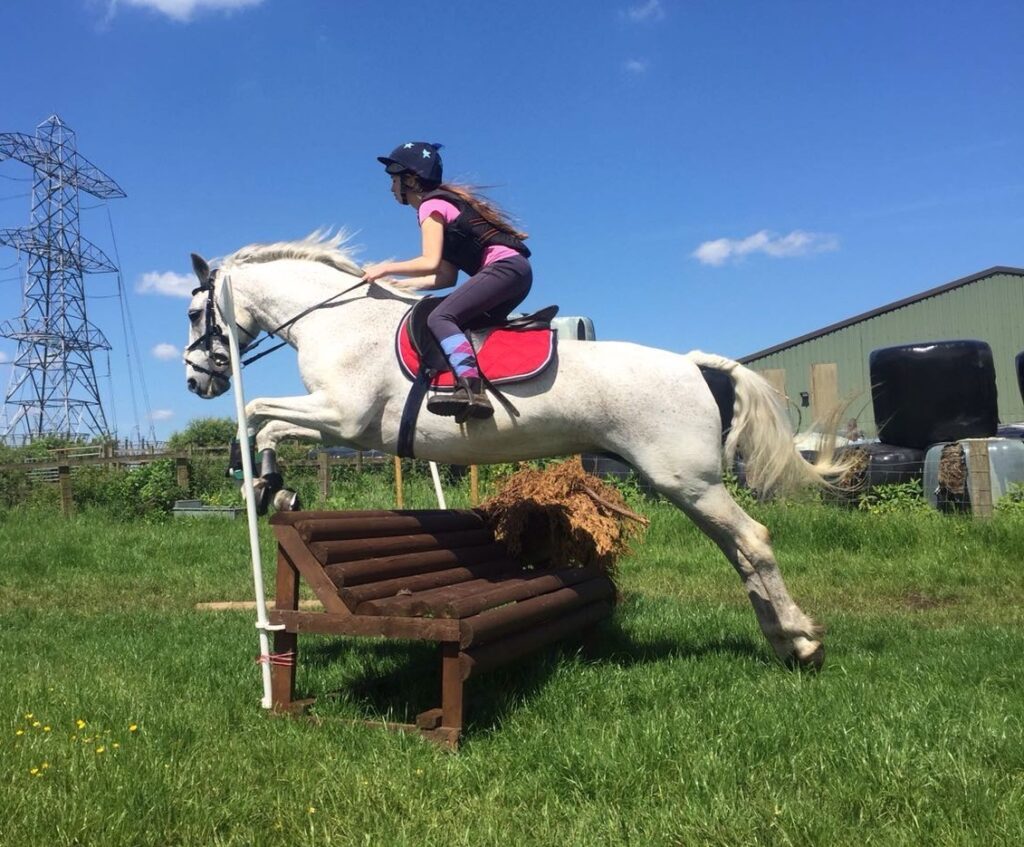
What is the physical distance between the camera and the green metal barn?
29438 millimetres

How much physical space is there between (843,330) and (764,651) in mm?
29799

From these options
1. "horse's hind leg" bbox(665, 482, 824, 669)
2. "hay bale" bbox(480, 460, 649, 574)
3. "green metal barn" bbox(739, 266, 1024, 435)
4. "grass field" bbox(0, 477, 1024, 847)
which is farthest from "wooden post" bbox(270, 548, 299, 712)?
"green metal barn" bbox(739, 266, 1024, 435)

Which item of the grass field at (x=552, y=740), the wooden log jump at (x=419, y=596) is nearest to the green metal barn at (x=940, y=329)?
the grass field at (x=552, y=740)

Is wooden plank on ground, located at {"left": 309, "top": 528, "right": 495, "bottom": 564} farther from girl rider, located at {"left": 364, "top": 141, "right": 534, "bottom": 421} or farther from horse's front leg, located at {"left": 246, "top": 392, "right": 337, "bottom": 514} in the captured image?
girl rider, located at {"left": 364, "top": 141, "right": 534, "bottom": 421}

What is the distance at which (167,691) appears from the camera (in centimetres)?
441

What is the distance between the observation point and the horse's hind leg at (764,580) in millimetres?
4668

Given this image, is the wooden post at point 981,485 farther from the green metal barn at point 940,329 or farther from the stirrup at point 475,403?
the green metal barn at point 940,329

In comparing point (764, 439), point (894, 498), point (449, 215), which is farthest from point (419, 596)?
point (894, 498)

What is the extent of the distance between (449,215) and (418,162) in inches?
14.3

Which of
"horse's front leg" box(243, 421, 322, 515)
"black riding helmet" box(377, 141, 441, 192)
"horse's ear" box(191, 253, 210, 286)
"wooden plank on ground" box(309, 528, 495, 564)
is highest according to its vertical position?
"black riding helmet" box(377, 141, 441, 192)

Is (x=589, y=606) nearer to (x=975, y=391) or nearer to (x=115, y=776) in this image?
(x=115, y=776)

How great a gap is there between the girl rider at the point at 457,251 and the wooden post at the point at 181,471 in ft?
40.4

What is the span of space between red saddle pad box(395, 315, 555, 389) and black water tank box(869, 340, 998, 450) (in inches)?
327

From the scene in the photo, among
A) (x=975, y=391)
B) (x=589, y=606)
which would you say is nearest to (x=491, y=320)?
(x=589, y=606)
